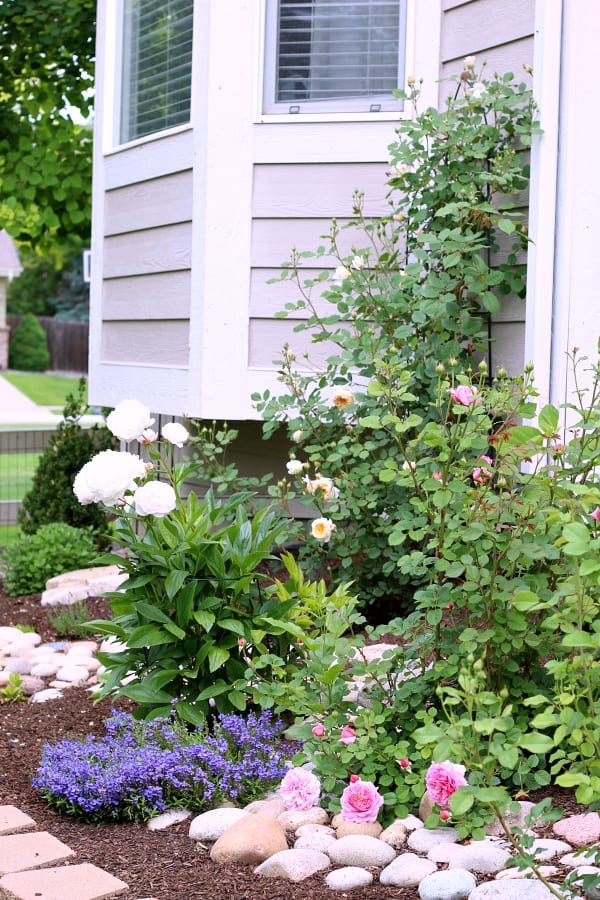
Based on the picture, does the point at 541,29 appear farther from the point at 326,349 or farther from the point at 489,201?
the point at 326,349

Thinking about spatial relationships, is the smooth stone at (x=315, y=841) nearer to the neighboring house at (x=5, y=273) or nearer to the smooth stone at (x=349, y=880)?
the smooth stone at (x=349, y=880)

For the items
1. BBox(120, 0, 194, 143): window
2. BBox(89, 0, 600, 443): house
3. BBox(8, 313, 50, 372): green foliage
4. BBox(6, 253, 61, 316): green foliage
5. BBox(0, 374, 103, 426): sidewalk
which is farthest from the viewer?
BBox(6, 253, 61, 316): green foliage

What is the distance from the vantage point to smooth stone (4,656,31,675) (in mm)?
4027

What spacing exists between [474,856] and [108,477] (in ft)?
4.02

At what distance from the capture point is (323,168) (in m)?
4.41

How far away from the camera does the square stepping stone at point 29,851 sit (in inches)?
91.7

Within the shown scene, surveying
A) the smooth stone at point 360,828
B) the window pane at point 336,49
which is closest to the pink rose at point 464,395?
the smooth stone at point 360,828

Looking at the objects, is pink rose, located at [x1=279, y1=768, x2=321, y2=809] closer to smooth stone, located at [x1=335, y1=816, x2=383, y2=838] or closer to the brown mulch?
smooth stone, located at [x1=335, y1=816, x2=383, y2=838]

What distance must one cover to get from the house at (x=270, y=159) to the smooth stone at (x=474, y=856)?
1.67 m

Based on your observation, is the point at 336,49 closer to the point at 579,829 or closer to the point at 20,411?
the point at 579,829

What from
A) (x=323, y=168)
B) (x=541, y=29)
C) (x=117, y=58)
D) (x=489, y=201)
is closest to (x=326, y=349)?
(x=323, y=168)

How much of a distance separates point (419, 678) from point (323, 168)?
2500 mm

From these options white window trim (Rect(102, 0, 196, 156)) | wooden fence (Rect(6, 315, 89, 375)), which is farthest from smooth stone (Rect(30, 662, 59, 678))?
wooden fence (Rect(6, 315, 89, 375))

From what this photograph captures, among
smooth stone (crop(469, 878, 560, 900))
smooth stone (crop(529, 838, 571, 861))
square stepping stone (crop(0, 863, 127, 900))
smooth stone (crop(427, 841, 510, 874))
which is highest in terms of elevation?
Result: smooth stone (crop(469, 878, 560, 900))
